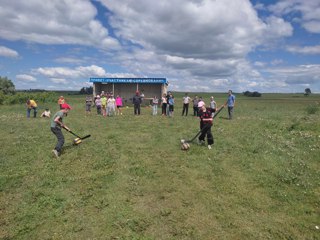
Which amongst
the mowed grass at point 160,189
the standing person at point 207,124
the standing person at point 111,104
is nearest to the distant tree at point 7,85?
the standing person at point 111,104

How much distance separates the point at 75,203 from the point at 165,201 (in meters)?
2.91

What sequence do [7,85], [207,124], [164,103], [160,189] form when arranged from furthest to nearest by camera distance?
[7,85]
[164,103]
[207,124]
[160,189]

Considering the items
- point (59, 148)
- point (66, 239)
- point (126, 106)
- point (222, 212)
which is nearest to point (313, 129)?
point (222, 212)

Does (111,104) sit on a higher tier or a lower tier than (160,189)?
higher

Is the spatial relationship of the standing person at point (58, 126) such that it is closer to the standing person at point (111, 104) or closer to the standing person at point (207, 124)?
the standing person at point (207, 124)

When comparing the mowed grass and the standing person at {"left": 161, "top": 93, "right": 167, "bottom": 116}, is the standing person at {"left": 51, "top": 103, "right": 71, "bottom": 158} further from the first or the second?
the standing person at {"left": 161, "top": 93, "right": 167, "bottom": 116}

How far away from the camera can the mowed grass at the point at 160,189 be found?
26.7 feet

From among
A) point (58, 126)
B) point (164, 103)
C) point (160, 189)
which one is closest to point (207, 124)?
point (160, 189)

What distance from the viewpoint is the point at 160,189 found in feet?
33.3

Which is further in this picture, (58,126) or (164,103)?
(164,103)

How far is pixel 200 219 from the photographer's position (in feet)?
27.8

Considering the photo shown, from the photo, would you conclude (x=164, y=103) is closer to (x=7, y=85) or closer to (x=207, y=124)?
(x=207, y=124)

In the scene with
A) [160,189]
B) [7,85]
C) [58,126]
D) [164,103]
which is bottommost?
[160,189]

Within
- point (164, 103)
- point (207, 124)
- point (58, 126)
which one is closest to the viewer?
point (58, 126)
